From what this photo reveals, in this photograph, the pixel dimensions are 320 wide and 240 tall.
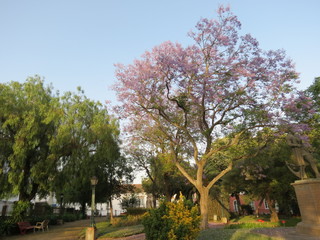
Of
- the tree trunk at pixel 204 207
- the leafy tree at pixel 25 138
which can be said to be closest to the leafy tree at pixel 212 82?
the tree trunk at pixel 204 207

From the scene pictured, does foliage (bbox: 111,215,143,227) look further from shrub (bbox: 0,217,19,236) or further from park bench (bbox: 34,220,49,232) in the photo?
shrub (bbox: 0,217,19,236)

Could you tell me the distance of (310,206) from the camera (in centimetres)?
963

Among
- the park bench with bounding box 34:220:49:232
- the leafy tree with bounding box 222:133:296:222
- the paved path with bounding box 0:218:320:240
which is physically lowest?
the paved path with bounding box 0:218:320:240

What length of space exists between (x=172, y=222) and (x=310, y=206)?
6.15m

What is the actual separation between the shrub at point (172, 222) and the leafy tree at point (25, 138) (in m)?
12.7

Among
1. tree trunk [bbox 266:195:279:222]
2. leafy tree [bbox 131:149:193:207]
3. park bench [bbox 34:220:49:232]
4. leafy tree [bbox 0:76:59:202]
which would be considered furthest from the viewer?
leafy tree [bbox 131:149:193:207]

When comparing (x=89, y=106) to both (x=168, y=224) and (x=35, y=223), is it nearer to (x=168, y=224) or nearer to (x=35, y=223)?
(x=35, y=223)

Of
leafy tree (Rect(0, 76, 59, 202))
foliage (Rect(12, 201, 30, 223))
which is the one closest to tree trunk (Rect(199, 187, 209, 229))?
leafy tree (Rect(0, 76, 59, 202))

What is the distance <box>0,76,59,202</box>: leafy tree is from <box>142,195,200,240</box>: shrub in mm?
12719

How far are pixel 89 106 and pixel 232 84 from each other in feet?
41.8

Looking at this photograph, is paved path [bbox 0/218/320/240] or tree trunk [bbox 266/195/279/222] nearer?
paved path [bbox 0/218/320/240]

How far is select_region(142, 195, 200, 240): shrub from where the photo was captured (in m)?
7.31

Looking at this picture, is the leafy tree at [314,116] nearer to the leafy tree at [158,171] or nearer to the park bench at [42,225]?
the leafy tree at [158,171]

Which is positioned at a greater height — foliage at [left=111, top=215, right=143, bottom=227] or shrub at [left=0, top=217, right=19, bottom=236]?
shrub at [left=0, top=217, right=19, bottom=236]
